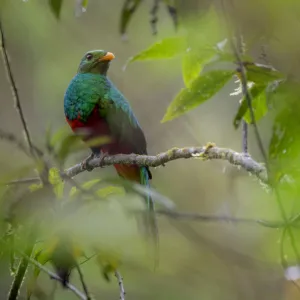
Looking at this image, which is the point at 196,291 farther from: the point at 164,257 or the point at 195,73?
the point at 195,73

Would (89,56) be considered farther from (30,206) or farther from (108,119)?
(30,206)

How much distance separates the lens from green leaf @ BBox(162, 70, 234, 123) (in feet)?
3.51

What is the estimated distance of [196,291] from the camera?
4.95 m

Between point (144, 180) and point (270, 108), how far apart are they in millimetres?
2034

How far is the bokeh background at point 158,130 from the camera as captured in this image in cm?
479

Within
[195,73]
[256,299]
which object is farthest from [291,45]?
[256,299]

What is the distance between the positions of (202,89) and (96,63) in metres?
2.59

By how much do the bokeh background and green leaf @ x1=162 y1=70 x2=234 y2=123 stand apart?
2.54 m

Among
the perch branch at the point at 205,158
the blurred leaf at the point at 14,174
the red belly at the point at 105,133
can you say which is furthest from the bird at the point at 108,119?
the blurred leaf at the point at 14,174

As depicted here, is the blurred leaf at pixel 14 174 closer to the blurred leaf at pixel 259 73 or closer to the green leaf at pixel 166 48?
the green leaf at pixel 166 48

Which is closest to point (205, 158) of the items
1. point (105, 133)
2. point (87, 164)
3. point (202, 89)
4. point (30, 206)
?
point (202, 89)

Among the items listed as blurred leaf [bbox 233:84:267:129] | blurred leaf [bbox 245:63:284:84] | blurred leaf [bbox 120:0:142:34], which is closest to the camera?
blurred leaf [bbox 120:0:142:34]

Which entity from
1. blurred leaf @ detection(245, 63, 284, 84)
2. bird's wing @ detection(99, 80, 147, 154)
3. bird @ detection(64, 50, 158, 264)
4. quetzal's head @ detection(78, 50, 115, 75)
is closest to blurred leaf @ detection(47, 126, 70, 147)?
blurred leaf @ detection(245, 63, 284, 84)

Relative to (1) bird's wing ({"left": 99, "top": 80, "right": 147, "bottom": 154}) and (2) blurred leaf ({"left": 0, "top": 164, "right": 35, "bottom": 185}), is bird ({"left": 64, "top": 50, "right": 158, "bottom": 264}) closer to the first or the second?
(1) bird's wing ({"left": 99, "top": 80, "right": 147, "bottom": 154})
